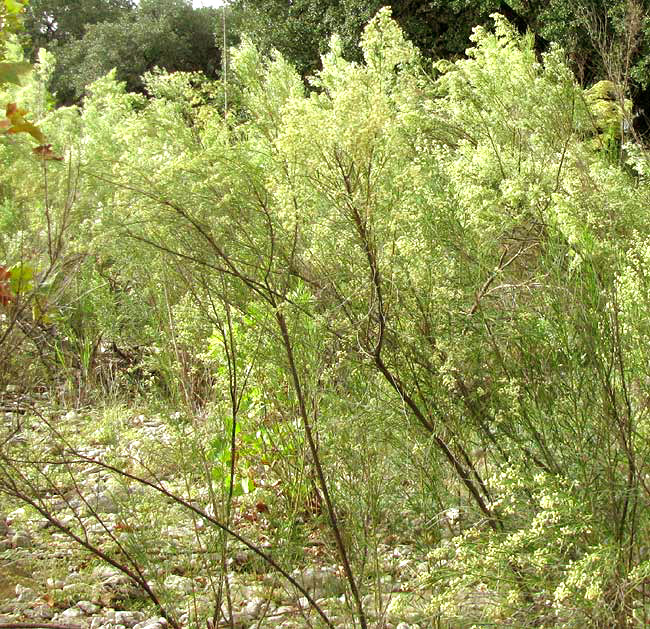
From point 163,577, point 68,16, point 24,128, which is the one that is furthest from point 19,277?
point 68,16

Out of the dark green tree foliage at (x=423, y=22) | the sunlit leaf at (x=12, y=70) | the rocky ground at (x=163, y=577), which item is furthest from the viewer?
the dark green tree foliage at (x=423, y=22)

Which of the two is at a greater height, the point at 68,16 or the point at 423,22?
the point at 68,16

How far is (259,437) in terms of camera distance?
10.8ft

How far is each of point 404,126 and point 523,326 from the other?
33.1 inches

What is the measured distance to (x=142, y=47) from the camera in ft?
67.3

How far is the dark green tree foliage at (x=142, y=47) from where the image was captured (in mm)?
20500

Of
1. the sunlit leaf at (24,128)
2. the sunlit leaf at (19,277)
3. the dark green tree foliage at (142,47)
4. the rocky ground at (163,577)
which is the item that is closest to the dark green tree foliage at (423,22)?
the dark green tree foliage at (142,47)

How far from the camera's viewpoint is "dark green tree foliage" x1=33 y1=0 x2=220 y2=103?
20.5 metres

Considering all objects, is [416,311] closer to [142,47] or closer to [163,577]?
[163,577]

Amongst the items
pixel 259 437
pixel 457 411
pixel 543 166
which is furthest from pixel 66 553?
pixel 543 166

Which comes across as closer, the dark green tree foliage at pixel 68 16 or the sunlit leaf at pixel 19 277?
the sunlit leaf at pixel 19 277

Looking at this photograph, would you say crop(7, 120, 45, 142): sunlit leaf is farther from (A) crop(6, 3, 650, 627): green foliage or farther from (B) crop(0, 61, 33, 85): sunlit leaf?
(A) crop(6, 3, 650, 627): green foliage

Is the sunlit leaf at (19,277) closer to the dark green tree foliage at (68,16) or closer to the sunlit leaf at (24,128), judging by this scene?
the sunlit leaf at (24,128)

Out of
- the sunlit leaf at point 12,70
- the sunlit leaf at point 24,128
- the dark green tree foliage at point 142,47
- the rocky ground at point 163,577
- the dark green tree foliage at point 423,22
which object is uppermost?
the dark green tree foliage at point 142,47
